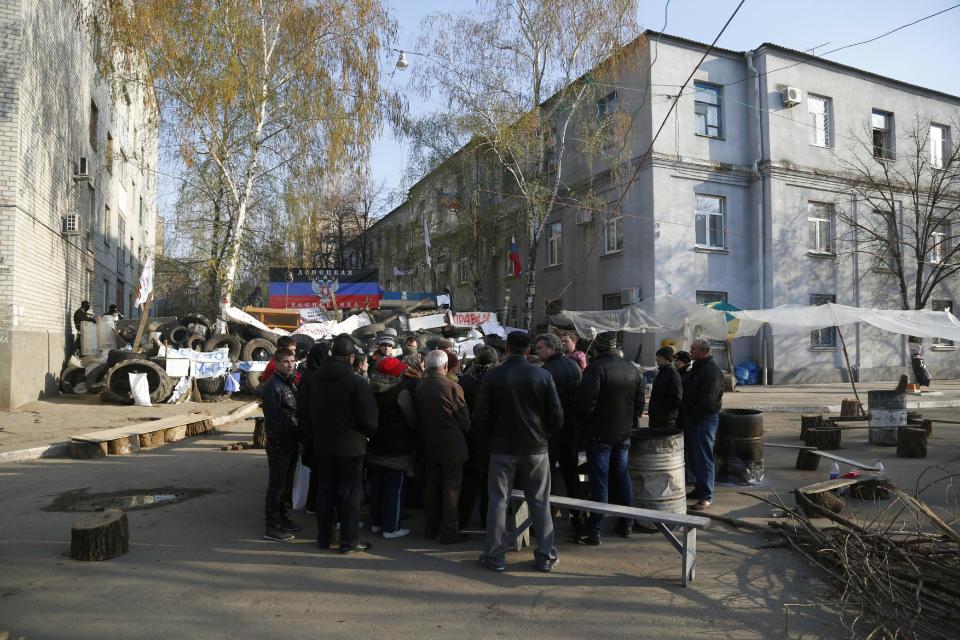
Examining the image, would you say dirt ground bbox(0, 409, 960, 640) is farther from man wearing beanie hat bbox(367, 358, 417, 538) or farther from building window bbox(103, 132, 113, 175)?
building window bbox(103, 132, 113, 175)

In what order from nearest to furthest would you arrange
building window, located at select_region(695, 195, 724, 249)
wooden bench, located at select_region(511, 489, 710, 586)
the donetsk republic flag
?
wooden bench, located at select_region(511, 489, 710, 586), building window, located at select_region(695, 195, 724, 249), the donetsk republic flag

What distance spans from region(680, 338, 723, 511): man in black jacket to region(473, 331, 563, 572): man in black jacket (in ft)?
7.97

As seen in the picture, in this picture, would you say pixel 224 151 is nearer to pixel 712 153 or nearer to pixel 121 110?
pixel 121 110

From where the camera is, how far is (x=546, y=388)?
16.6 ft

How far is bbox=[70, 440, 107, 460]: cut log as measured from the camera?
937 cm

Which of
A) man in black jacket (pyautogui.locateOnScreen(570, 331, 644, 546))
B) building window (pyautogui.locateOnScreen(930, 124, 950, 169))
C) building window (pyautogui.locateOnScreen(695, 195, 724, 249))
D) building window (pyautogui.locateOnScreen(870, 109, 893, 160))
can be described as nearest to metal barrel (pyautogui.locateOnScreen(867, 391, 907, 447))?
man in black jacket (pyautogui.locateOnScreen(570, 331, 644, 546))

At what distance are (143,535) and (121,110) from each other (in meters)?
23.4

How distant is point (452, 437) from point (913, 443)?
25.1 feet

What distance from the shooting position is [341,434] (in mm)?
5316

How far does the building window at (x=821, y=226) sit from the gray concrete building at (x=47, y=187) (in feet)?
71.1

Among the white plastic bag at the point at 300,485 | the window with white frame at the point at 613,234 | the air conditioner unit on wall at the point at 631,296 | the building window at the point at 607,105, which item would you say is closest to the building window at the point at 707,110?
the building window at the point at 607,105

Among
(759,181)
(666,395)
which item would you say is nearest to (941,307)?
(759,181)

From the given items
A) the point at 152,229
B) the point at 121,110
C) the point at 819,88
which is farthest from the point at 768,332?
the point at 152,229

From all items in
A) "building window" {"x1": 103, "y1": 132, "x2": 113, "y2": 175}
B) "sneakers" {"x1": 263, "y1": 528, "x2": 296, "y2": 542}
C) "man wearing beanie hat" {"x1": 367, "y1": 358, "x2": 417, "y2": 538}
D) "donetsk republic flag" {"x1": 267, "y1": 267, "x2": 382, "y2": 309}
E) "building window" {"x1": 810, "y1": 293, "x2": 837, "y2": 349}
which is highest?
"building window" {"x1": 103, "y1": 132, "x2": 113, "y2": 175}
